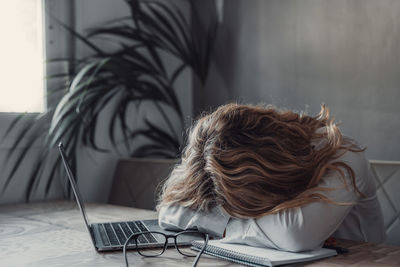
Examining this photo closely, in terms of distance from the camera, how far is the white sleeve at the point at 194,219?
→ 4.15 ft

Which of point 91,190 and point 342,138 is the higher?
point 342,138

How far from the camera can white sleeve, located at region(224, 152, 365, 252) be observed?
1.11m

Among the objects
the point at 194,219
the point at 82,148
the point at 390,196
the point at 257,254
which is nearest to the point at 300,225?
the point at 257,254

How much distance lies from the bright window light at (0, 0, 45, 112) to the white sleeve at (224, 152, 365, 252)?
1.62m

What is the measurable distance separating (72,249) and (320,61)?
70.2 inches

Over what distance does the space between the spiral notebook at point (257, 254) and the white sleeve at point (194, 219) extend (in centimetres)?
7

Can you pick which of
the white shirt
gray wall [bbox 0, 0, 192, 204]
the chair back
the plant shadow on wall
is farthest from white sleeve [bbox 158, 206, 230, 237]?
gray wall [bbox 0, 0, 192, 204]

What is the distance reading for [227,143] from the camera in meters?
1.21

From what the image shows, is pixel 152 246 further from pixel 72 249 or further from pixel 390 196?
pixel 390 196

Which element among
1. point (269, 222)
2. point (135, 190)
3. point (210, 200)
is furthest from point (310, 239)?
point (135, 190)

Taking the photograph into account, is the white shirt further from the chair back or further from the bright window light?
the bright window light

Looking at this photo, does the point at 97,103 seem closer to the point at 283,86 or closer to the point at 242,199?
the point at 283,86

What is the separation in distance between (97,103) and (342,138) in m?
1.61

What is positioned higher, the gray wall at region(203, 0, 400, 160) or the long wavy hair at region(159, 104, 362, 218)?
the gray wall at region(203, 0, 400, 160)
